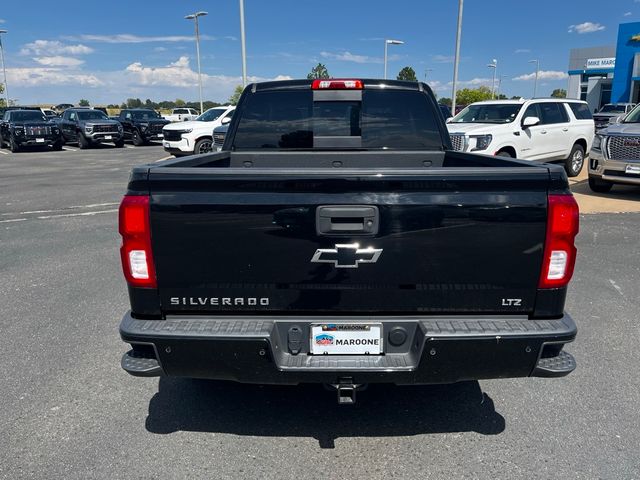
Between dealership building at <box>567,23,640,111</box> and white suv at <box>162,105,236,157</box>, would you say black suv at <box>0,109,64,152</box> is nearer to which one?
white suv at <box>162,105,236,157</box>

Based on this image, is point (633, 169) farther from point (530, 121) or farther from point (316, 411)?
point (316, 411)

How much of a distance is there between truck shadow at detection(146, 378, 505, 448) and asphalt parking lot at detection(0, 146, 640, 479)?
0.01 m

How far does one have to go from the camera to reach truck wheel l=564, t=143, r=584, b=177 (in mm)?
13719

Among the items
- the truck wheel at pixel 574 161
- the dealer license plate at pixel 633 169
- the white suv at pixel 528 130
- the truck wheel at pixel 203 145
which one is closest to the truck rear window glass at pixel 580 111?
the white suv at pixel 528 130

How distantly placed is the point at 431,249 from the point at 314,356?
0.79 m

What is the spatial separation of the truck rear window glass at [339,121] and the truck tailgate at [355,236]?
5.97ft

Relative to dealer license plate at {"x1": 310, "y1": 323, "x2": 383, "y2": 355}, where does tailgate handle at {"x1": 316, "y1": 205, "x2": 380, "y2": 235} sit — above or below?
above

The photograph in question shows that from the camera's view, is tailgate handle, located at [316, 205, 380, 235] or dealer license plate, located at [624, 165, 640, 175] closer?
tailgate handle, located at [316, 205, 380, 235]

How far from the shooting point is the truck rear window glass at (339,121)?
13.9 ft

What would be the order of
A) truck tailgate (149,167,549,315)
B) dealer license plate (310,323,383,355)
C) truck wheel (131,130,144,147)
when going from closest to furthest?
1. truck tailgate (149,167,549,315)
2. dealer license plate (310,323,383,355)
3. truck wheel (131,130,144,147)

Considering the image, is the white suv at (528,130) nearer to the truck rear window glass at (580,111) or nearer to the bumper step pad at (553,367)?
the truck rear window glass at (580,111)

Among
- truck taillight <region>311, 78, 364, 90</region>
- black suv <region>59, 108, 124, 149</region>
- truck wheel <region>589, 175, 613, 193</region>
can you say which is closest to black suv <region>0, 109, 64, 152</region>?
black suv <region>59, 108, 124, 149</region>

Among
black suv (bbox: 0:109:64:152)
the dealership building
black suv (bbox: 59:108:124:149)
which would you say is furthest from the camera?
the dealership building

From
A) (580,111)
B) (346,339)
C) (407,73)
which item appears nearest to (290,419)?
(346,339)
